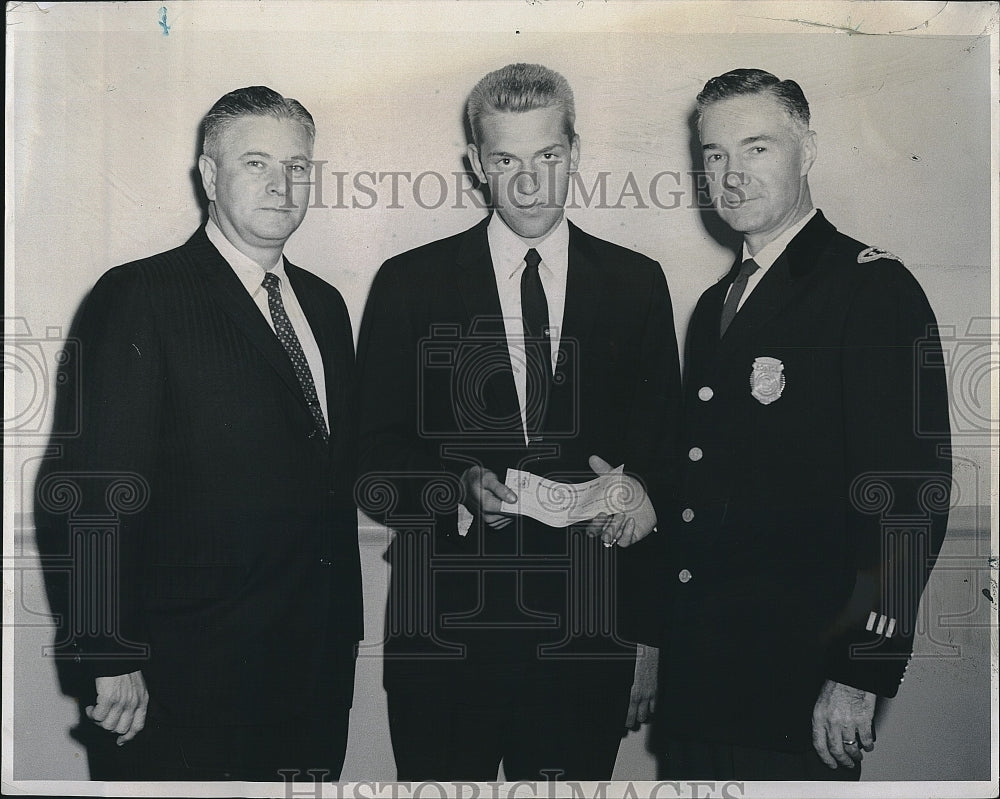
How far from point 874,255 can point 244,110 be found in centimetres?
161

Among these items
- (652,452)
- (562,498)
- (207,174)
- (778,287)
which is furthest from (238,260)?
(778,287)

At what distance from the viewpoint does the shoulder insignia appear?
7.78 feet

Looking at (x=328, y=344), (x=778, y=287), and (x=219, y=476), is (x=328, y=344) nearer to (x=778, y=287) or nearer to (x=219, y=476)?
(x=219, y=476)

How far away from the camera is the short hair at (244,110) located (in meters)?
2.35

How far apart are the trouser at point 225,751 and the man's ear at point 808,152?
5.84 ft

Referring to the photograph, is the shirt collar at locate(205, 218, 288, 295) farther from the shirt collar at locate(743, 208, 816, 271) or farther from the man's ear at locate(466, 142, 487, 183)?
the shirt collar at locate(743, 208, 816, 271)

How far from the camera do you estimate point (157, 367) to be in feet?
7.54

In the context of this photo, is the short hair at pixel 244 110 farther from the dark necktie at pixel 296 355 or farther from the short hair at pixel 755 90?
the short hair at pixel 755 90

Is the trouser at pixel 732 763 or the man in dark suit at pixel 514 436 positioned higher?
the man in dark suit at pixel 514 436

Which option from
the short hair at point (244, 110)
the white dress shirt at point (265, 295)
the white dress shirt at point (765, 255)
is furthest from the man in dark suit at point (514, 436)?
the short hair at point (244, 110)

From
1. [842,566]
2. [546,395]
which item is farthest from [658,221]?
[842,566]

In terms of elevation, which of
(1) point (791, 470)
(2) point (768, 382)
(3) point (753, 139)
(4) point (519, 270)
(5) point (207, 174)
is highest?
(3) point (753, 139)

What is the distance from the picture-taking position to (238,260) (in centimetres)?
234

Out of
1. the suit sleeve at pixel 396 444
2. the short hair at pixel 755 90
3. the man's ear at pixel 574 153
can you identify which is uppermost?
the short hair at pixel 755 90
